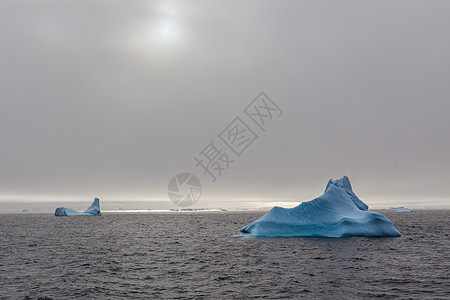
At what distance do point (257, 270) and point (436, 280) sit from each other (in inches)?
412

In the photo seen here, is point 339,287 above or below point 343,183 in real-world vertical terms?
below

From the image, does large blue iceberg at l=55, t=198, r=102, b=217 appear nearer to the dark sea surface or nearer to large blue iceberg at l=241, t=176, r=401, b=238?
large blue iceberg at l=241, t=176, r=401, b=238

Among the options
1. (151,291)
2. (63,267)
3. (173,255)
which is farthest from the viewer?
(173,255)

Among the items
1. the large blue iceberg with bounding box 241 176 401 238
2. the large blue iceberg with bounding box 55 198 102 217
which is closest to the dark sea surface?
the large blue iceberg with bounding box 241 176 401 238

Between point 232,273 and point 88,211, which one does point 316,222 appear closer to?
point 232,273

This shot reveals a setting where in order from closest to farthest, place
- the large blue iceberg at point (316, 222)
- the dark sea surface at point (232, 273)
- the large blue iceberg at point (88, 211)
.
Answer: the dark sea surface at point (232, 273)
the large blue iceberg at point (316, 222)
the large blue iceberg at point (88, 211)

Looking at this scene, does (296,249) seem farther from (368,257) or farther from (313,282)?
(313,282)

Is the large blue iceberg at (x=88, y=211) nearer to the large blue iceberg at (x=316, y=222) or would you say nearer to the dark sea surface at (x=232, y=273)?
the large blue iceberg at (x=316, y=222)

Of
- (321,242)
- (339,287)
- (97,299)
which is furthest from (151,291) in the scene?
(321,242)

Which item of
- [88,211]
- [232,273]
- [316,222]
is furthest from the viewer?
[88,211]

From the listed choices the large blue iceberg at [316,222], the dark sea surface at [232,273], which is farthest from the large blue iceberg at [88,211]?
the dark sea surface at [232,273]

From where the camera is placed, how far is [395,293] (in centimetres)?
1670

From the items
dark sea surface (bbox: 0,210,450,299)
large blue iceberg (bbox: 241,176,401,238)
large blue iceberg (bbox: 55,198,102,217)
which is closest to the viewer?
dark sea surface (bbox: 0,210,450,299)

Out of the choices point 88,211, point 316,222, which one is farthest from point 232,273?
point 88,211
